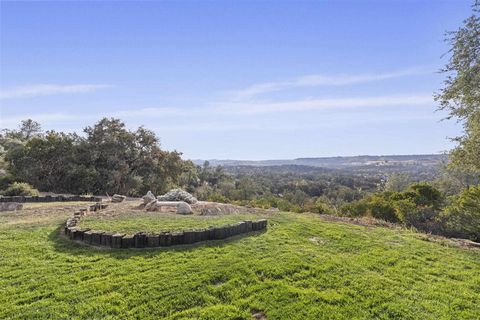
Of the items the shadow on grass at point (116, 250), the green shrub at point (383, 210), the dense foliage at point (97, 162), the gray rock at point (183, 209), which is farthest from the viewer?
the dense foliage at point (97, 162)

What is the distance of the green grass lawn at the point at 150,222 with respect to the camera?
31.5ft

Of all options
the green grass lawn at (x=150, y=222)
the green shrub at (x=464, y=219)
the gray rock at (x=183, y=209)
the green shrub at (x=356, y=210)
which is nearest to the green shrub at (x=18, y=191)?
the green grass lawn at (x=150, y=222)

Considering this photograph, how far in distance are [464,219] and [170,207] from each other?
12368 mm

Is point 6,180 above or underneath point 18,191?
above

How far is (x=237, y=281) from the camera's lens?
6172 millimetres

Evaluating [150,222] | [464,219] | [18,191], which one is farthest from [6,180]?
[464,219]

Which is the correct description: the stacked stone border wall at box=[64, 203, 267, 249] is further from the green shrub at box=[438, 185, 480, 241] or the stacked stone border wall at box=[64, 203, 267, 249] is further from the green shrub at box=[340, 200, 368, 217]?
the green shrub at box=[340, 200, 368, 217]

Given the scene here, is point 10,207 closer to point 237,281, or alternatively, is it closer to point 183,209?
point 183,209

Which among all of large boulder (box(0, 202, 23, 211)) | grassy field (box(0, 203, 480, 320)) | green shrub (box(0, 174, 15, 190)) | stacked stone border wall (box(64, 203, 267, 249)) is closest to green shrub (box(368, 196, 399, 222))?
grassy field (box(0, 203, 480, 320))

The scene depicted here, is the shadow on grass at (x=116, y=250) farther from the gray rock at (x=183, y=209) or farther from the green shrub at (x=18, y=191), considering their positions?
the green shrub at (x=18, y=191)

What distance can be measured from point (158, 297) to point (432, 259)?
724 centimetres

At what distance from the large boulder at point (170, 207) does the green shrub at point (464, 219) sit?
11.0 m

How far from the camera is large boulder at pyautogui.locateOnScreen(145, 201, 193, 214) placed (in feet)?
42.1

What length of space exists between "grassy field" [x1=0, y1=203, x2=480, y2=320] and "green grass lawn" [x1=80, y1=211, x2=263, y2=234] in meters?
1.37
